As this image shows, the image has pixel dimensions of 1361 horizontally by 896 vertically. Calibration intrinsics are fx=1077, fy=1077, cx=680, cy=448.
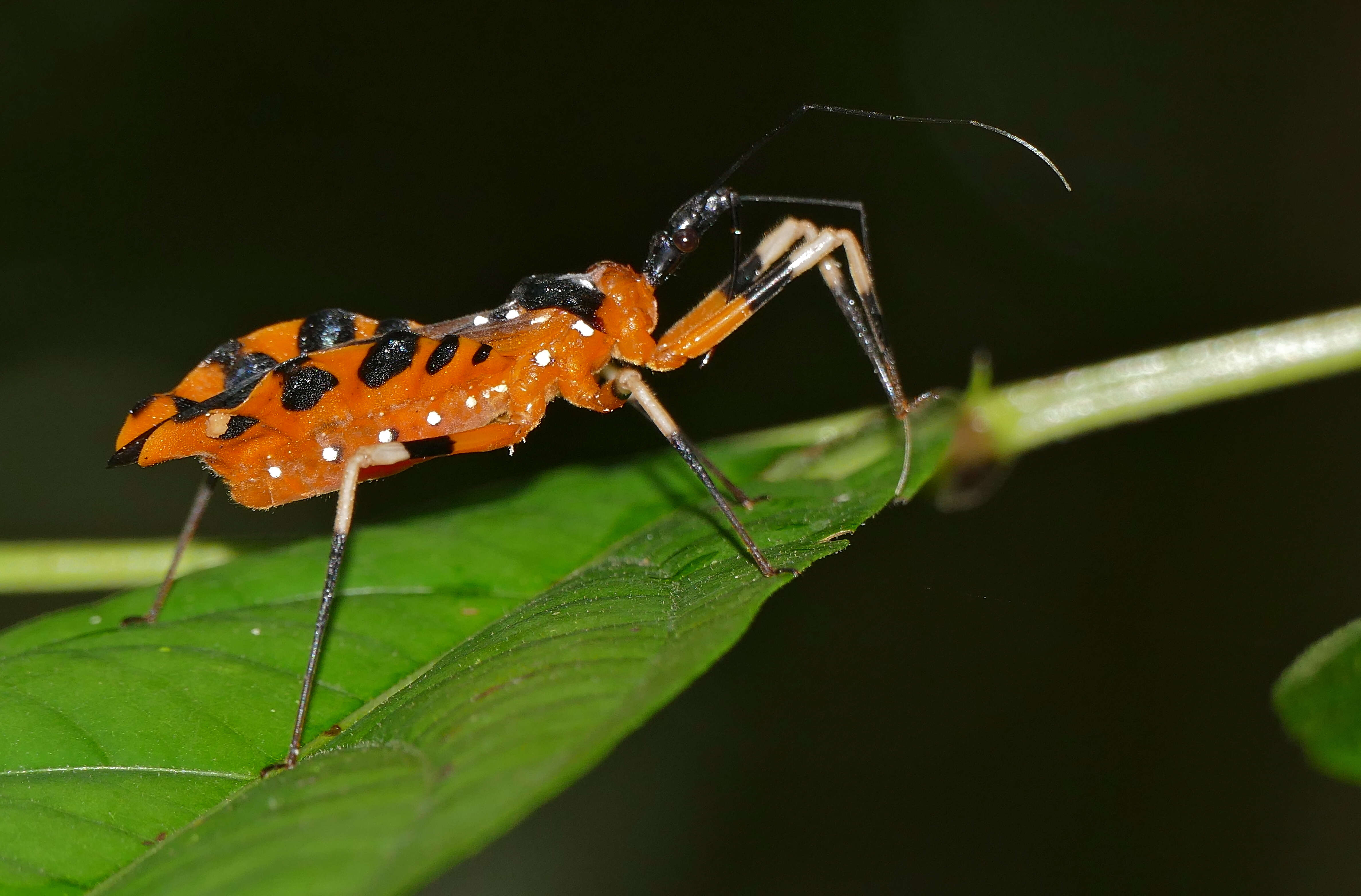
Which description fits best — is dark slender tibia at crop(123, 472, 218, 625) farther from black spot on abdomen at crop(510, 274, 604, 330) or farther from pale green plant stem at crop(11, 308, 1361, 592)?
black spot on abdomen at crop(510, 274, 604, 330)

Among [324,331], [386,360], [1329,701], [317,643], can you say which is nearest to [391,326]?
[324,331]

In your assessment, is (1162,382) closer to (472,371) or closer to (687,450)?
(687,450)

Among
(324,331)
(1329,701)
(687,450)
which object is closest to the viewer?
(1329,701)

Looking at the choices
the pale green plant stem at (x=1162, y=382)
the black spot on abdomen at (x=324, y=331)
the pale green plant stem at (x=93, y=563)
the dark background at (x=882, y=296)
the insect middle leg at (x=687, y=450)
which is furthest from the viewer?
the dark background at (x=882, y=296)

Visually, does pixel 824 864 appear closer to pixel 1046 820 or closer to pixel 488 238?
pixel 1046 820

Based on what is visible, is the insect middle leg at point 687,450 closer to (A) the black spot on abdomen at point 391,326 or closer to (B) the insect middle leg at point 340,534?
(B) the insect middle leg at point 340,534

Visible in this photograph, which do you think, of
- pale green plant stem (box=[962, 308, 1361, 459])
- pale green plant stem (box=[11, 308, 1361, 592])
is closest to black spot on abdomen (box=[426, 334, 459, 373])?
pale green plant stem (box=[11, 308, 1361, 592])

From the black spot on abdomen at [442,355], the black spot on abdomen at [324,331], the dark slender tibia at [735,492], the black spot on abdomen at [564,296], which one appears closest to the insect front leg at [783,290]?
the black spot on abdomen at [564,296]
